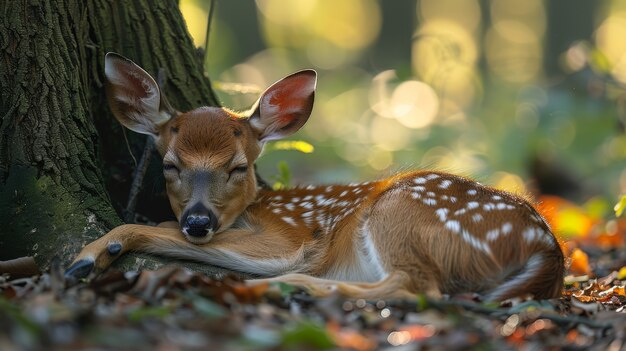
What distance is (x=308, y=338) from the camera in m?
2.99

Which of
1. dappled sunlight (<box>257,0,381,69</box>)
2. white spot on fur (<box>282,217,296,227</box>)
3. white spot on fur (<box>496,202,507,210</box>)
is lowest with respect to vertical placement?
dappled sunlight (<box>257,0,381,69</box>)

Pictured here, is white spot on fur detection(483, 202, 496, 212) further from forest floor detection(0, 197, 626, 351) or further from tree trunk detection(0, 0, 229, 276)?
tree trunk detection(0, 0, 229, 276)

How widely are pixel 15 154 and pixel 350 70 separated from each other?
20.8m

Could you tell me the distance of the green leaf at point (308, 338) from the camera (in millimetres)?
2965

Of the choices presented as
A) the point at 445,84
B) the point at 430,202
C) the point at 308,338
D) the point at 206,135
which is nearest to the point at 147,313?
the point at 308,338

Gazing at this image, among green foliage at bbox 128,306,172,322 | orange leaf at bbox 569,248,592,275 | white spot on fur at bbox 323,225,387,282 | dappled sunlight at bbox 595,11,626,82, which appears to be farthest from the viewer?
dappled sunlight at bbox 595,11,626,82

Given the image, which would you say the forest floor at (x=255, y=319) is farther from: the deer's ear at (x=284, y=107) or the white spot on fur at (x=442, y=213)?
the deer's ear at (x=284, y=107)

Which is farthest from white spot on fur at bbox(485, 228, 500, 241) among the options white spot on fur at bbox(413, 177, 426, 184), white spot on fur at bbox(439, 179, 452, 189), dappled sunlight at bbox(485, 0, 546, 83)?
dappled sunlight at bbox(485, 0, 546, 83)

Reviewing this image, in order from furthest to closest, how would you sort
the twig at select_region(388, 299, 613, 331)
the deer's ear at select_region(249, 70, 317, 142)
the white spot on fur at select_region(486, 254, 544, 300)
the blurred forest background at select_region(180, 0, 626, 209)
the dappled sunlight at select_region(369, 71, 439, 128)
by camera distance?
the dappled sunlight at select_region(369, 71, 439, 128), the blurred forest background at select_region(180, 0, 626, 209), the deer's ear at select_region(249, 70, 317, 142), the white spot on fur at select_region(486, 254, 544, 300), the twig at select_region(388, 299, 613, 331)

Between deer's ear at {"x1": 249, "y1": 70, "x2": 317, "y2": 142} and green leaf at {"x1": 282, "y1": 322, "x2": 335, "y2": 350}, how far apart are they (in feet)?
8.39

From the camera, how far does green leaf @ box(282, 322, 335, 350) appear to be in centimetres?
296

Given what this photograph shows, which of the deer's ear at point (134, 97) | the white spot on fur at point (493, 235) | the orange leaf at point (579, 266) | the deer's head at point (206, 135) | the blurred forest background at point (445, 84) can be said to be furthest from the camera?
the blurred forest background at point (445, 84)

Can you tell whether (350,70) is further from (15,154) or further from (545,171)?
(15,154)

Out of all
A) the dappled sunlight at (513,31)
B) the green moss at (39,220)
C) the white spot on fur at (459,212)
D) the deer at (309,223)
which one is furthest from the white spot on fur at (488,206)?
the dappled sunlight at (513,31)
